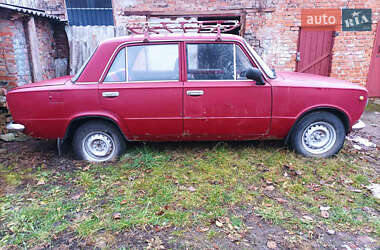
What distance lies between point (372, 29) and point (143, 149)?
7.50m

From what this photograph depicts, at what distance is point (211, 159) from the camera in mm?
3988

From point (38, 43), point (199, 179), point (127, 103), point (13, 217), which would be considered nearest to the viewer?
point (13, 217)

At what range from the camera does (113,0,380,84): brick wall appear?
23.5ft

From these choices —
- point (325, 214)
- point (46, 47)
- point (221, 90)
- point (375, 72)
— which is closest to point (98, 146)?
point (221, 90)

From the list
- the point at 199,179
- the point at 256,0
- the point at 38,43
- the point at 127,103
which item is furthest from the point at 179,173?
the point at 256,0

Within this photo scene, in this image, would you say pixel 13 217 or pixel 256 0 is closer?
pixel 13 217

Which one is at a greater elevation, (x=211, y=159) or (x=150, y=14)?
(x=150, y=14)

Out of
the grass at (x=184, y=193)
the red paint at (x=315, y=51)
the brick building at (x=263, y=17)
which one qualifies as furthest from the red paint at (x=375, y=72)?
the grass at (x=184, y=193)

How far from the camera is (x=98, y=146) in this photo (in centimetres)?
401

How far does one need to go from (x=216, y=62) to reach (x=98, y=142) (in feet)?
7.17

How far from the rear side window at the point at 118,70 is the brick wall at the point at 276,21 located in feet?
13.5

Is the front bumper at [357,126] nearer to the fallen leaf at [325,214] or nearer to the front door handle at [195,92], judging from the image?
the fallen leaf at [325,214]

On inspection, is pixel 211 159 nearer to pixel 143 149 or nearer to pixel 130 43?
pixel 143 149

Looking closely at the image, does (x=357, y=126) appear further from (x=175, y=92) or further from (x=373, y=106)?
(x=373, y=106)
